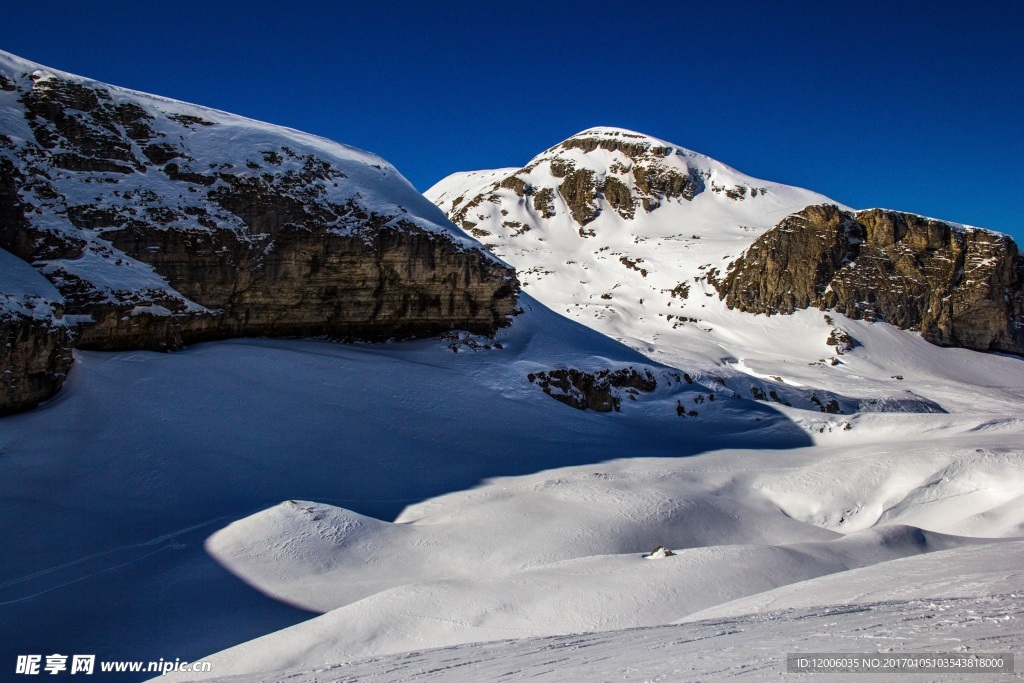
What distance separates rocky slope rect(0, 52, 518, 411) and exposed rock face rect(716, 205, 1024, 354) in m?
24.1

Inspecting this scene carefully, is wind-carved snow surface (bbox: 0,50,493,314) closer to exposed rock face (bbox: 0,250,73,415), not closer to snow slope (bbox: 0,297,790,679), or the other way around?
exposed rock face (bbox: 0,250,73,415)

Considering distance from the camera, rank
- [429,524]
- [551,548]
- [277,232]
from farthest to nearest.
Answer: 1. [277,232]
2. [429,524]
3. [551,548]

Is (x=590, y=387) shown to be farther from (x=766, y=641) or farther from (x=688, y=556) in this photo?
(x=766, y=641)

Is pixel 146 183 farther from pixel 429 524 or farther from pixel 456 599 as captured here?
pixel 456 599

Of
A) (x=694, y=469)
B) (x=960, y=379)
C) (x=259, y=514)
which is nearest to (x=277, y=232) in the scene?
(x=259, y=514)

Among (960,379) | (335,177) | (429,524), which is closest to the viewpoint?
(429,524)

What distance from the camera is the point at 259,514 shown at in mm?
13039

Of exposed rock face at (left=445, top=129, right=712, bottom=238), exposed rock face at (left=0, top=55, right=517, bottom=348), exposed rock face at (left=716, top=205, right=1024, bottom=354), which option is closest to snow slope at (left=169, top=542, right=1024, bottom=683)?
exposed rock face at (left=0, top=55, right=517, bottom=348)

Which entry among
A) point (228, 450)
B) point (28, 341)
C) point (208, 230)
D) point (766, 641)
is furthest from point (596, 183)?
point (766, 641)

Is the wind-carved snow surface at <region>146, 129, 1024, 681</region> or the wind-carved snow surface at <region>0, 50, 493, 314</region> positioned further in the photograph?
the wind-carved snow surface at <region>0, 50, 493, 314</region>

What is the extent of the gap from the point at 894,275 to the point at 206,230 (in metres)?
43.2

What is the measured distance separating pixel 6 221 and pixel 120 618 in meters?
16.7

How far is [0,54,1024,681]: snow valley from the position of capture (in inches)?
341

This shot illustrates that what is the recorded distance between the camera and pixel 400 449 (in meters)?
18.6
